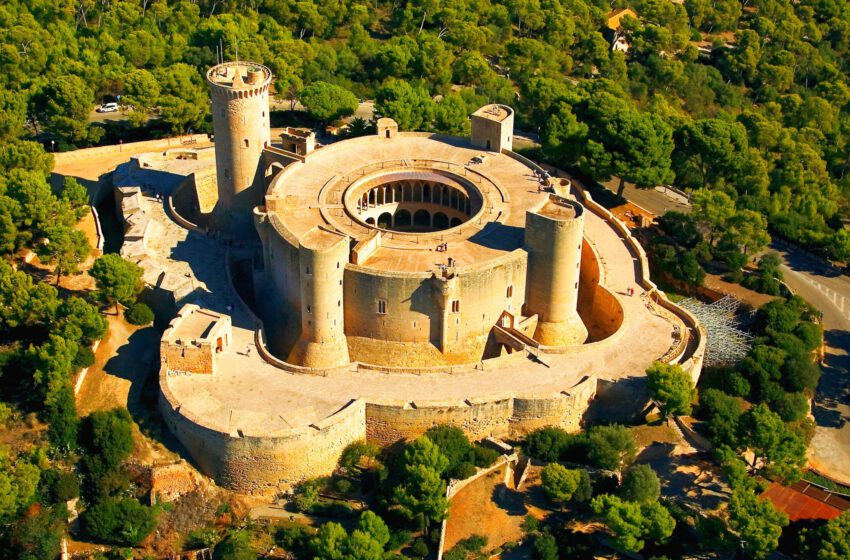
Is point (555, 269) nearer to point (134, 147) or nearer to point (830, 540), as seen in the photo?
point (830, 540)

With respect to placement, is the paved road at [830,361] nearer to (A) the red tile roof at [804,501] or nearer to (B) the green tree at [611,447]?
(A) the red tile roof at [804,501]

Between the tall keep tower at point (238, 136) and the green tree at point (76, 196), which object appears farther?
the green tree at point (76, 196)

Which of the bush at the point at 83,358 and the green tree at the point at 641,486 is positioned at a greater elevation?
the bush at the point at 83,358

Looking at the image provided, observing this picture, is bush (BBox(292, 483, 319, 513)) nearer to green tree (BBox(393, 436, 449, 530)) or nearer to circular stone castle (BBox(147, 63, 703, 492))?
circular stone castle (BBox(147, 63, 703, 492))

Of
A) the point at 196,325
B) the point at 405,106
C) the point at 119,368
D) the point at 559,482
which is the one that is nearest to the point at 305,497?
the point at 196,325

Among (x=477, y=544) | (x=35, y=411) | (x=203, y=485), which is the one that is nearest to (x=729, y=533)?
(x=477, y=544)

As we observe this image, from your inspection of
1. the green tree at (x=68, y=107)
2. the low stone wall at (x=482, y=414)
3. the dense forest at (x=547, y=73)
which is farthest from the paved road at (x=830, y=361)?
the green tree at (x=68, y=107)

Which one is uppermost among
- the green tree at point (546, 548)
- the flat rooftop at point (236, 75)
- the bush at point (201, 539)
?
the flat rooftop at point (236, 75)
